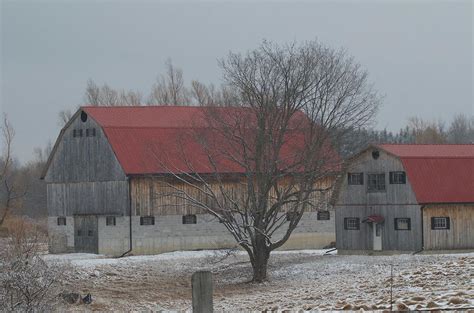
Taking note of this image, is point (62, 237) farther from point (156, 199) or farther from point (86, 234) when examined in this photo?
point (156, 199)

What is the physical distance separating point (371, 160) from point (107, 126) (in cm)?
1662

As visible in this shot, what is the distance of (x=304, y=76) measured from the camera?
136ft

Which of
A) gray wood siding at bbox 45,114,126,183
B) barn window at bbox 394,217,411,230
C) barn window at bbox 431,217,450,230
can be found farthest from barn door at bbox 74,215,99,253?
barn window at bbox 431,217,450,230

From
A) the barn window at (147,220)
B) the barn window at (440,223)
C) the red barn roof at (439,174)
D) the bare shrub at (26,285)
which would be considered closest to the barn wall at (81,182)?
the barn window at (147,220)

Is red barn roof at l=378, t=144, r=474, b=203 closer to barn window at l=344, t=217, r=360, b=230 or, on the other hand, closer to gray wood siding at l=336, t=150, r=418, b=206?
gray wood siding at l=336, t=150, r=418, b=206

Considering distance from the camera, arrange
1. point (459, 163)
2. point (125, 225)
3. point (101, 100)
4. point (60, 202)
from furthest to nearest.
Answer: point (101, 100) < point (60, 202) < point (125, 225) < point (459, 163)

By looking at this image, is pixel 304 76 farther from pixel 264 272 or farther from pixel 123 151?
pixel 123 151

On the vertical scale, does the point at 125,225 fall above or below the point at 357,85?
below

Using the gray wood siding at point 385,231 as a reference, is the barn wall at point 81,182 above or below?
above

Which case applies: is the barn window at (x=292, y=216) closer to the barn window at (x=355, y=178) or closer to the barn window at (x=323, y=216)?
the barn window at (x=355, y=178)

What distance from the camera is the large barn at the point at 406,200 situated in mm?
44688

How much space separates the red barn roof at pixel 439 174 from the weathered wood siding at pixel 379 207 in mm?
473

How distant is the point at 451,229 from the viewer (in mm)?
44625

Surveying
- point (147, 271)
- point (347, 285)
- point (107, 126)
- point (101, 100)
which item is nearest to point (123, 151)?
point (107, 126)
